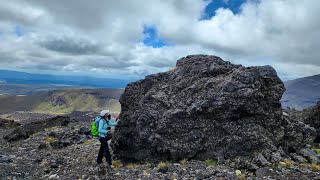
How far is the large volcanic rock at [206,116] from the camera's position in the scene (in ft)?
74.5

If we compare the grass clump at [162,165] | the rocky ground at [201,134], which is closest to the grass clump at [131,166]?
the rocky ground at [201,134]

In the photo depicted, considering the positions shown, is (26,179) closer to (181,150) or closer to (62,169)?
(62,169)

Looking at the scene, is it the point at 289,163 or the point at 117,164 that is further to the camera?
the point at 117,164

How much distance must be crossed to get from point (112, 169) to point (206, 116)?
8107 millimetres

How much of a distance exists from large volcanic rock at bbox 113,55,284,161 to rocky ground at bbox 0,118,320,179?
1.17 meters

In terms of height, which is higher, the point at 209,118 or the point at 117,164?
the point at 209,118

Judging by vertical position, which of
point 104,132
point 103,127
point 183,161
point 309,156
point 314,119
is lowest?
point 183,161

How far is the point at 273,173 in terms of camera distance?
63.1 ft

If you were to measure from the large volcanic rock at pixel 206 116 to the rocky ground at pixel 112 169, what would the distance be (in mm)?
1167

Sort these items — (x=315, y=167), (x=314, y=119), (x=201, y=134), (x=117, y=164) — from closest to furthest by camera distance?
(x=315, y=167) → (x=201, y=134) → (x=117, y=164) → (x=314, y=119)

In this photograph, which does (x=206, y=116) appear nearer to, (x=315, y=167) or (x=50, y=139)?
(x=315, y=167)

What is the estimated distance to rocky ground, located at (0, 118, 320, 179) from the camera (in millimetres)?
19672

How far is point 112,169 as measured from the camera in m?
23.4

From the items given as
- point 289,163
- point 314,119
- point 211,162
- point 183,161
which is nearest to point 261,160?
point 289,163
